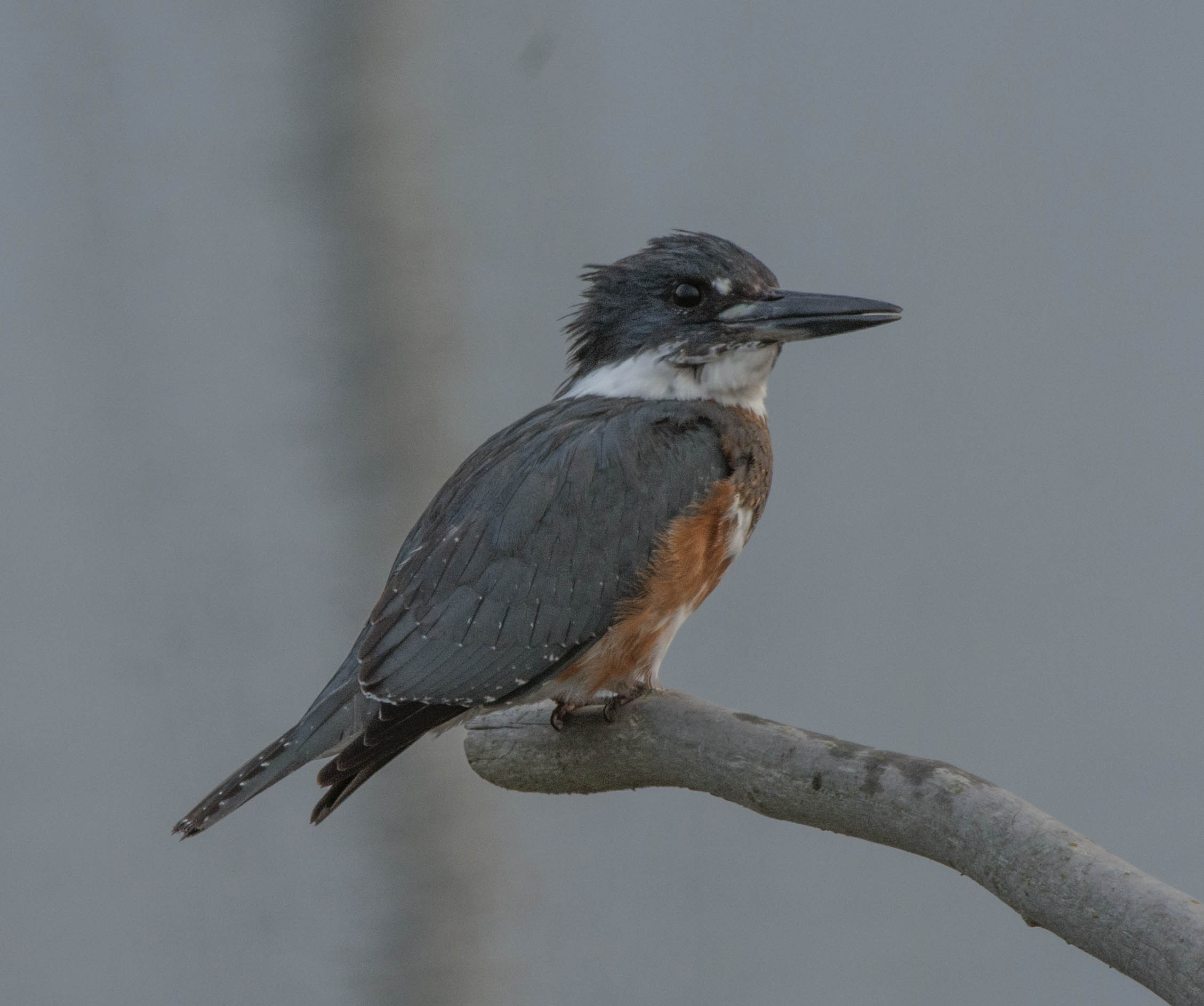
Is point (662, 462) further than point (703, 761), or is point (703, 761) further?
point (662, 462)

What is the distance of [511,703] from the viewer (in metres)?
1.22

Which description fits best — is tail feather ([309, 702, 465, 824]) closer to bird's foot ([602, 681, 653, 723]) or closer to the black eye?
bird's foot ([602, 681, 653, 723])

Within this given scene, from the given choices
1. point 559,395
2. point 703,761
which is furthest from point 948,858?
point 559,395

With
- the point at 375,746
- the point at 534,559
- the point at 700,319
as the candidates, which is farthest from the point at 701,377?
the point at 375,746

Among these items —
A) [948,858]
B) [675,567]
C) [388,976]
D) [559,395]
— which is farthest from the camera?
[388,976]

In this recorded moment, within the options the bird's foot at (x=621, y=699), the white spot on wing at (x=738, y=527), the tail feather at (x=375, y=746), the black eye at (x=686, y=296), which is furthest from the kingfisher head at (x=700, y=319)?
the tail feather at (x=375, y=746)

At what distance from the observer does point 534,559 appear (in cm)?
121

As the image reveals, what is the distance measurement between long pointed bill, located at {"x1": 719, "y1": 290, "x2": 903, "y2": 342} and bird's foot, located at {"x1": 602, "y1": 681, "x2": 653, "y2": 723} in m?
0.40

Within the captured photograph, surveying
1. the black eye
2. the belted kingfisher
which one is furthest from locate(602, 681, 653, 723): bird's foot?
the black eye

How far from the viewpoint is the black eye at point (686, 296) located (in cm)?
132

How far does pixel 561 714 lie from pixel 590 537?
9.3 inches

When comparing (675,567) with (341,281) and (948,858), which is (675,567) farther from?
(341,281)

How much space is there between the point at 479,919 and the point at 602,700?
713mm

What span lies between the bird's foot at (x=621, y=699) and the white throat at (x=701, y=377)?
0.33 meters
